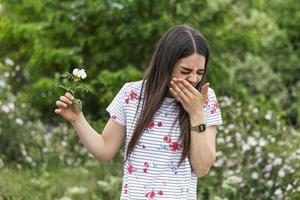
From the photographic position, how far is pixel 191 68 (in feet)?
8.04

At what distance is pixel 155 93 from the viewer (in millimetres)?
2520

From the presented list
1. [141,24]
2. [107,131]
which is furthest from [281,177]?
[107,131]

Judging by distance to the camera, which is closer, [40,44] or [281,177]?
→ [281,177]

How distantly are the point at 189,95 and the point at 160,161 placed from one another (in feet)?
0.91

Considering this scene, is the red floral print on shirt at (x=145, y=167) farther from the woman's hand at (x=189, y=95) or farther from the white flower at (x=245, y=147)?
the white flower at (x=245, y=147)

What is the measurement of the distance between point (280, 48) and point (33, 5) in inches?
161

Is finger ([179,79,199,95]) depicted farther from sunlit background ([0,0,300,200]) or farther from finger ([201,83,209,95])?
sunlit background ([0,0,300,200])

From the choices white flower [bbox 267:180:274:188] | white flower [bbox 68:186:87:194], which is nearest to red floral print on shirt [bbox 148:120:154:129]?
white flower [bbox 68:186:87:194]

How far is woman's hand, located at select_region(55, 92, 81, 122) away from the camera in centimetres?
244

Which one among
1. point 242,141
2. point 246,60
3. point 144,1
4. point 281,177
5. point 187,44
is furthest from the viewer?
point 246,60

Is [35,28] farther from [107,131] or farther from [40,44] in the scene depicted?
[107,131]

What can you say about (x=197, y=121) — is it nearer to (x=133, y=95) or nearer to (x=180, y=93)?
(x=180, y=93)

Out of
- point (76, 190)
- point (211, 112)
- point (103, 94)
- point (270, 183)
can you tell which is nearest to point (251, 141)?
point (270, 183)

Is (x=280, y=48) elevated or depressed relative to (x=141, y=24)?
depressed
